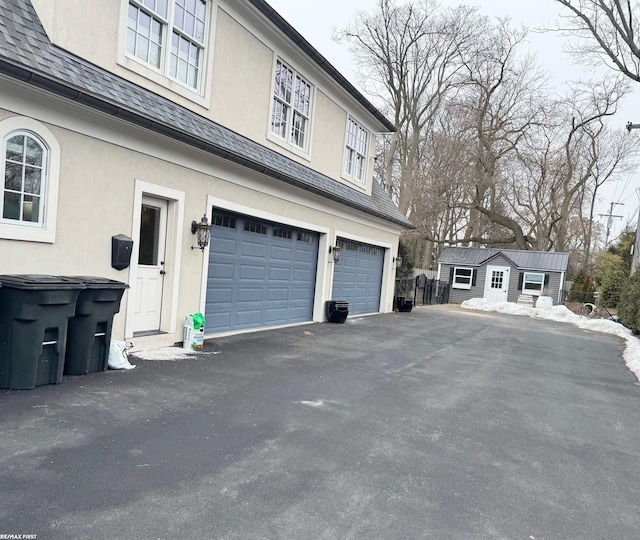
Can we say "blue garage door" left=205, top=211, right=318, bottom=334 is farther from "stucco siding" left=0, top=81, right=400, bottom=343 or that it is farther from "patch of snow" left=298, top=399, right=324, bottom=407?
"patch of snow" left=298, top=399, right=324, bottom=407

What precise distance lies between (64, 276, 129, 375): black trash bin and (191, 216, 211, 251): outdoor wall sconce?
2102 mm

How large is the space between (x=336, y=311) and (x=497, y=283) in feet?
56.8

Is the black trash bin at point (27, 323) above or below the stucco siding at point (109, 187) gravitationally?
below

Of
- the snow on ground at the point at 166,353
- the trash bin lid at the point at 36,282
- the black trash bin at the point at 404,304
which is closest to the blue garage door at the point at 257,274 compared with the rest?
the snow on ground at the point at 166,353

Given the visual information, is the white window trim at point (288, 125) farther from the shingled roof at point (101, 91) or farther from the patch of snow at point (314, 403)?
the patch of snow at point (314, 403)

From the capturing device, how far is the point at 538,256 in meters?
25.3

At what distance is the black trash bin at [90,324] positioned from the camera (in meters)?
5.01

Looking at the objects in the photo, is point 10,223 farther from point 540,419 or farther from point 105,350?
point 540,419

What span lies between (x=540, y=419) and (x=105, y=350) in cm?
517

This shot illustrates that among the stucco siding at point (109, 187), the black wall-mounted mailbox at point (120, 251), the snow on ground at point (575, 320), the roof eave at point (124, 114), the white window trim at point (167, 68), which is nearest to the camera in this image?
the roof eave at point (124, 114)

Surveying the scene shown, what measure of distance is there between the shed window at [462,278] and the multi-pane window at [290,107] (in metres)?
18.4

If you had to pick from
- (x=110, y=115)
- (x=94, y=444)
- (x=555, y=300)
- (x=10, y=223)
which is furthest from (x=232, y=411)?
(x=555, y=300)

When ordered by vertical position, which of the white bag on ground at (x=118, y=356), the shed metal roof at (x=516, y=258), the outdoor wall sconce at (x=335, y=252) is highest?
the shed metal roof at (x=516, y=258)

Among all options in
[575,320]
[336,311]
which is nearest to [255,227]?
[336,311]
